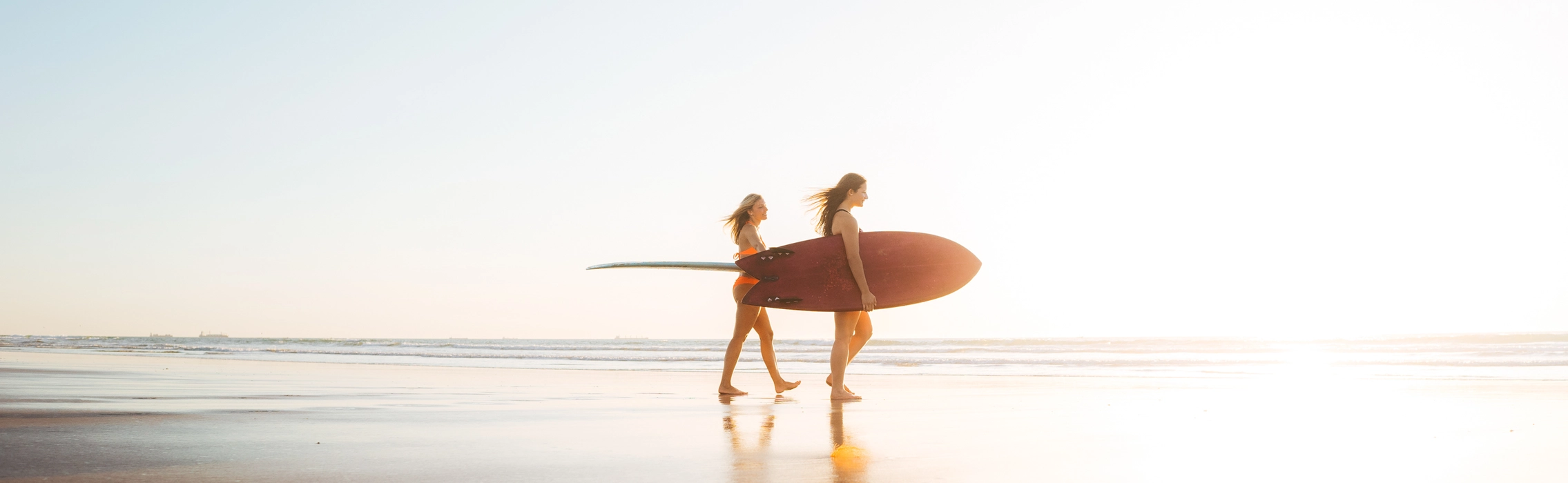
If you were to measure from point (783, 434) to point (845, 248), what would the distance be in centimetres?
214

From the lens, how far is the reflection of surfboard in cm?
573

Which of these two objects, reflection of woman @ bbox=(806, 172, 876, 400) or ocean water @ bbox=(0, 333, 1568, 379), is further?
ocean water @ bbox=(0, 333, 1568, 379)

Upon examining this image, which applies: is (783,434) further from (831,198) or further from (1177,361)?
(1177,361)

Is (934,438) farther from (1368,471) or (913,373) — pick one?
(913,373)

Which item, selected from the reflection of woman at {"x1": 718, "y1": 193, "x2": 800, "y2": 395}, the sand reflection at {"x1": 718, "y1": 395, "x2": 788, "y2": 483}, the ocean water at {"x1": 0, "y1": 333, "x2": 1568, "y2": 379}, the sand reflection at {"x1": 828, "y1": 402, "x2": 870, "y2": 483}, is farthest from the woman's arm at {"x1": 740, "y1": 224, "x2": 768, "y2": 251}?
the ocean water at {"x1": 0, "y1": 333, "x2": 1568, "y2": 379}

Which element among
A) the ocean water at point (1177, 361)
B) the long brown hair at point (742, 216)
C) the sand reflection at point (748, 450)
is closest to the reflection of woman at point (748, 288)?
the long brown hair at point (742, 216)

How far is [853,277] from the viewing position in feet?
18.0

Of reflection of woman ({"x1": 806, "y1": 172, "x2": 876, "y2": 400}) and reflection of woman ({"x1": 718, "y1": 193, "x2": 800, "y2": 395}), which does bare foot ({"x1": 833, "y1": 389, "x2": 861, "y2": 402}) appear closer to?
reflection of woman ({"x1": 806, "y1": 172, "x2": 876, "y2": 400})

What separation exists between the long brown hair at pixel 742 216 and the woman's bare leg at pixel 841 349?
0.82m

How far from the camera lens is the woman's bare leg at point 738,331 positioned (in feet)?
19.3

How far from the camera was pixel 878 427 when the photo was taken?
3.79m

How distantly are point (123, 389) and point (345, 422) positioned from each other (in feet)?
10.1

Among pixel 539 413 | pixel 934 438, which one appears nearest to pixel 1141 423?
pixel 934 438

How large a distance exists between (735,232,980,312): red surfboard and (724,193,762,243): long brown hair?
0.23 m
